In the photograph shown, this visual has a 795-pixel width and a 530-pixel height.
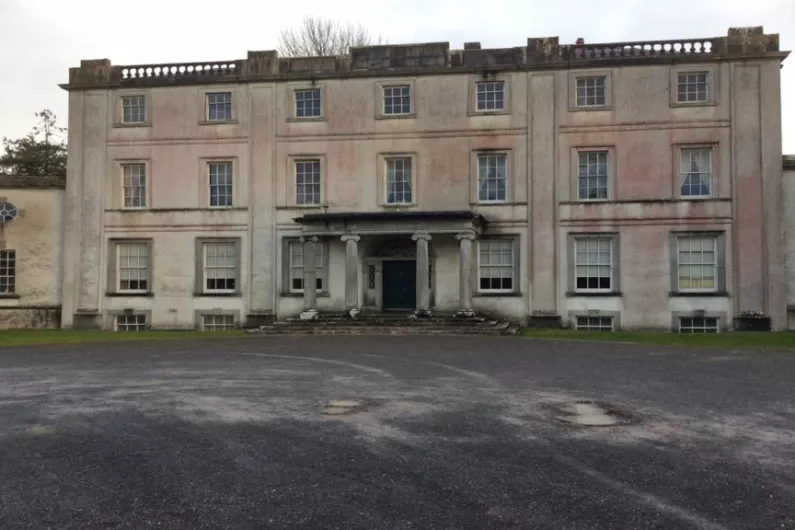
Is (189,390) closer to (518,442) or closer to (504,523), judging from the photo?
(518,442)

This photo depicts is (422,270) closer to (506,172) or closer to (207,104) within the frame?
(506,172)

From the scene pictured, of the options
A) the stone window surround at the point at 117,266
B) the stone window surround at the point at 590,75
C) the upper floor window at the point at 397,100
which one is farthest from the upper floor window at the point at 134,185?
the stone window surround at the point at 590,75

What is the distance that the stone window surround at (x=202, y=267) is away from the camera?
2880 cm

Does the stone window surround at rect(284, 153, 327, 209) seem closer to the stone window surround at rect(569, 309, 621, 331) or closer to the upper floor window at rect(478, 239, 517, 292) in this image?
the upper floor window at rect(478, 239, 517, 292)

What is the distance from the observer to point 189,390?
424 inches

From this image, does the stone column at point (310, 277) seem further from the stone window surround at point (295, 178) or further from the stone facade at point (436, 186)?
the stone window surround at point (295, 178)

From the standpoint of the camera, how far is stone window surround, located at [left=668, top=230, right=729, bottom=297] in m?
26.0

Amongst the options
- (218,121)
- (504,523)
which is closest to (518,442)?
(504,523)

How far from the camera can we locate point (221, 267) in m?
29.1

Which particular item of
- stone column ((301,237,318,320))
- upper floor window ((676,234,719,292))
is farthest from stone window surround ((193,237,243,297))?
upper floor window ((676,234,719,292))

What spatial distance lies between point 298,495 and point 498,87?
24.4 meters

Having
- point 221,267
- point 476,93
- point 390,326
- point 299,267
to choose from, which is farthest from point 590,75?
point 221,267

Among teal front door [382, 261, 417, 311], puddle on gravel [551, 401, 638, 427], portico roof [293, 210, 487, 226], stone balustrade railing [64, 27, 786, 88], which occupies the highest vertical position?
stone balustrade railing [64, 27, 786, 88]

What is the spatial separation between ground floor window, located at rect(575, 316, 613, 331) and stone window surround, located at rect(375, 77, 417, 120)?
34.3 ft
